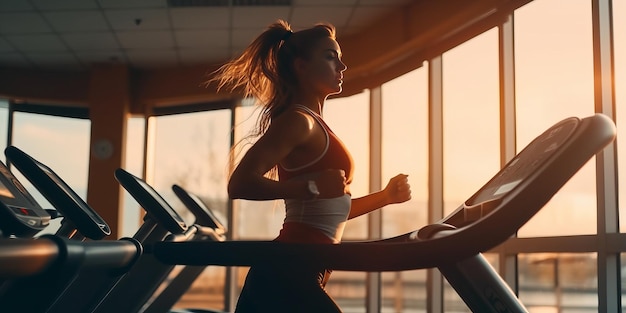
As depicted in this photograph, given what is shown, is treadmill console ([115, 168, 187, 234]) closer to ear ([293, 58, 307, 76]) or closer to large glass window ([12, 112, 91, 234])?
ear ([293, 58, 307, 76])

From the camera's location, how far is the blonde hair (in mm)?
1558

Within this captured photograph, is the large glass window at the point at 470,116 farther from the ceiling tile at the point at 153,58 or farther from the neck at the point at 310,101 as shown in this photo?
the neck at the point at 310,101

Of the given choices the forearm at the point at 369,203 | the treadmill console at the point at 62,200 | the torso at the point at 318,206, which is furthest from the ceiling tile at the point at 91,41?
the torso at the point at 318,206

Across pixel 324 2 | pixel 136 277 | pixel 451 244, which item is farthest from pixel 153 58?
pixel 451 244

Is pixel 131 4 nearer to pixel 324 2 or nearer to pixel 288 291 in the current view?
pixel 324 2

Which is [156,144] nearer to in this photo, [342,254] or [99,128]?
[99,128]

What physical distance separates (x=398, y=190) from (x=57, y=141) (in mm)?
6882

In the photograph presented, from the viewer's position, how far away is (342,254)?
1.04 m

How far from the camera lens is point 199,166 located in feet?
24.1

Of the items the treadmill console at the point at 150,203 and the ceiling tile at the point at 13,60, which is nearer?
the treadmill console at the point at 150,203

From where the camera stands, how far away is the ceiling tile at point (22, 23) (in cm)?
583

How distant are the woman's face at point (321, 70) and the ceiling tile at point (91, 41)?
514cm

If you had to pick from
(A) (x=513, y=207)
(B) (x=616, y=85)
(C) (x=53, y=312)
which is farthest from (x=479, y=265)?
(B) (x=616, y=85)

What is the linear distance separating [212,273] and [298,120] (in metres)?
6.11
